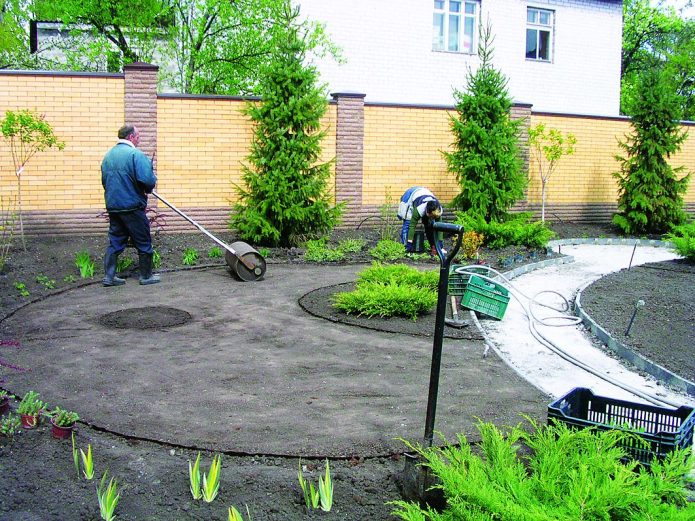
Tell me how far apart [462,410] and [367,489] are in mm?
1605

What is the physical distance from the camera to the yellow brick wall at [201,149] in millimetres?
13914

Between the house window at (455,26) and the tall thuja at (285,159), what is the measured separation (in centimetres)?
991

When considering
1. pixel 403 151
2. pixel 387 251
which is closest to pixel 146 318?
pixel 387 251

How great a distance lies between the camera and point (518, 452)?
4.79 metres

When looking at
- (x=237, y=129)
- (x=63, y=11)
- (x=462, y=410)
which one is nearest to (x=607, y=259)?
(x=237, y=129)

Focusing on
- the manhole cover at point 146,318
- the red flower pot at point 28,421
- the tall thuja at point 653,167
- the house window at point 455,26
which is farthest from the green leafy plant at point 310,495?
the house window at point 455,26

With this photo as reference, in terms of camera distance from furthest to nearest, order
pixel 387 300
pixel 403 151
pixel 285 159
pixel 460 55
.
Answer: pixel 460 55
pixel 403 151
pixel 285 159
pixel 387 300

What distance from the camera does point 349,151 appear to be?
15.4 meters

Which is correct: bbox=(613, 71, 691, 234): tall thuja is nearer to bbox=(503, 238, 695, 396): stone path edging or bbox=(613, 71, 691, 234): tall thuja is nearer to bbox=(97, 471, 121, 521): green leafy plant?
bbox=(503, 238, 695, 396): stone path edging

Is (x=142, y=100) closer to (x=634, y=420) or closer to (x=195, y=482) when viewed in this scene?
(x=195, y=482)

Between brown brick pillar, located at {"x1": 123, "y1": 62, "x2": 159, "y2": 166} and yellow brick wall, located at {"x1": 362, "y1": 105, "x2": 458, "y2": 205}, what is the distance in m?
4.49

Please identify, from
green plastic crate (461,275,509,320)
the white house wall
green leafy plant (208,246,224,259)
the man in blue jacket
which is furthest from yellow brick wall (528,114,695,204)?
the man in blue jacket

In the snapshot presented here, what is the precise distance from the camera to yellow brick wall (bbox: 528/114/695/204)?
1777 centimetres

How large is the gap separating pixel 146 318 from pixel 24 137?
512cm
